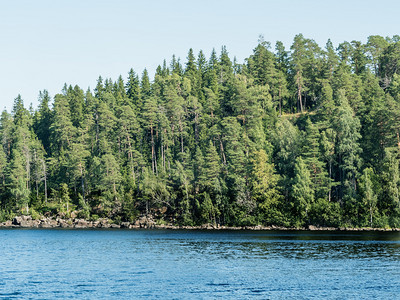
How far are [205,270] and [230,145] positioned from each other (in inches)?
2797

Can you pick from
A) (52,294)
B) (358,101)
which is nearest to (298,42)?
(358,101)

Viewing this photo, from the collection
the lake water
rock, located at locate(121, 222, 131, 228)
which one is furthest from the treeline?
the lake water

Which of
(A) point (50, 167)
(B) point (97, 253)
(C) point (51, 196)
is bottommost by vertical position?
(B) point (97, 253)

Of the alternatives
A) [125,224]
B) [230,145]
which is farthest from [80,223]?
[230,145]

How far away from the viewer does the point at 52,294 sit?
1458 inches

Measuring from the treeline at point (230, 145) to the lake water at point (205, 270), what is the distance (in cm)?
2825

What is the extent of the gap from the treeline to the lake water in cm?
2825

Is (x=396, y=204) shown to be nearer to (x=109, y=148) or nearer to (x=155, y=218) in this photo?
(x=155, y=218)

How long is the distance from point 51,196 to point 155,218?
35.8 meters

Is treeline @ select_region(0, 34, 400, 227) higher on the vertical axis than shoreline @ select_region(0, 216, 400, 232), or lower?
higher

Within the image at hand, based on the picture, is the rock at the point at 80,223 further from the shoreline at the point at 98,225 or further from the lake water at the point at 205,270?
the lake water at the point at 205,270

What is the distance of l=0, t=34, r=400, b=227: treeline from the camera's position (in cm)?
10256

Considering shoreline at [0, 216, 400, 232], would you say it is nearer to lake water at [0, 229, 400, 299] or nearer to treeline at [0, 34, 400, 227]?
treeline at [0, 34, 400, 227]

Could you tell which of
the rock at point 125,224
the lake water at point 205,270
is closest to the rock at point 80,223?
the rock at point 125,224
